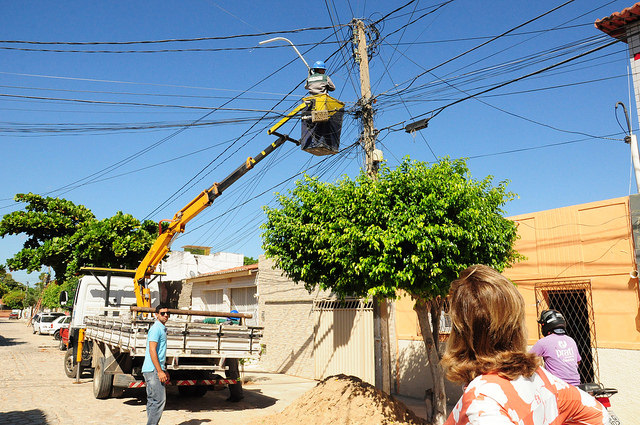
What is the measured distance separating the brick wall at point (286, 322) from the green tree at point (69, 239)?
6375mm

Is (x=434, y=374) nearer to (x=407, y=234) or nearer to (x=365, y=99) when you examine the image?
(x=407, y=234)

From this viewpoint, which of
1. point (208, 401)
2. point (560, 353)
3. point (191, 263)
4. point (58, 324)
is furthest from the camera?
point (191, 263)

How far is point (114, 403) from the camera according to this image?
995cm

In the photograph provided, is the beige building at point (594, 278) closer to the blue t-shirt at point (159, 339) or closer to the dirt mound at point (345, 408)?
the dirt mound at point (345, 408)

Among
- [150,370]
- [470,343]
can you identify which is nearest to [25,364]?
[150,370]

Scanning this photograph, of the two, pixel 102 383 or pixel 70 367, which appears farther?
pixel 70 367

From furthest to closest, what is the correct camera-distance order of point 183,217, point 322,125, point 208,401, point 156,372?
1. point 183,217
2. point 208,401
3. point 322,125
4. point 156,372

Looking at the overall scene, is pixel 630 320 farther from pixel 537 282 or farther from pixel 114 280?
pixel 114 280

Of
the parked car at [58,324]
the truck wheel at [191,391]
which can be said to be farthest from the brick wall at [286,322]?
the parked car at [58,324]

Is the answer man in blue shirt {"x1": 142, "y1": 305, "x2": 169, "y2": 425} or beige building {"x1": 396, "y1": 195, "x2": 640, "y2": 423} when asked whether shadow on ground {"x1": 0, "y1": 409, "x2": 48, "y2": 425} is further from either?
beige building {"x1": 396, "y1": 195, "x2": 640, "y2": 423}

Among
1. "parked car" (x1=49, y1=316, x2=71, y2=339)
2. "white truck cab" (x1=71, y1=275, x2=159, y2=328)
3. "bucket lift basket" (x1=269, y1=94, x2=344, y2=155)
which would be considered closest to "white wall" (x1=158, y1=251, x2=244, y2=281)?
"parked car" (x1=49, y1=316, x2=71, y2=339)

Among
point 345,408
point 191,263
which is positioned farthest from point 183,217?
point 191,263

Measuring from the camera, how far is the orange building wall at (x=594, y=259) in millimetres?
Answer: 7660

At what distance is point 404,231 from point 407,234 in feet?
0.47
